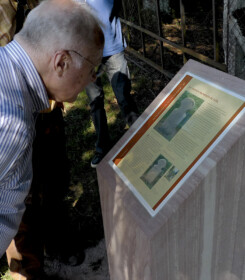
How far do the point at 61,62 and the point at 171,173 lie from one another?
2.04 ft

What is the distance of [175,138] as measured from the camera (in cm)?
149

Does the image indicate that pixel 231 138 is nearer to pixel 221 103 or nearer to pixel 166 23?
pixel 221 103

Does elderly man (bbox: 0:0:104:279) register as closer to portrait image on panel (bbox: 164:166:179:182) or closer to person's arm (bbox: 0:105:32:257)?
person's arm (bbox: 0:105:32:257)

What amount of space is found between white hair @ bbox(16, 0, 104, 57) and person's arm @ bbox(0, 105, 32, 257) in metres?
0.28

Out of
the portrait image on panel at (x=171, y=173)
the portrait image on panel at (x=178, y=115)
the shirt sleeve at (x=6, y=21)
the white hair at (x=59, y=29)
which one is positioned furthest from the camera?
the shirt sleeve at (x=6, y=21)

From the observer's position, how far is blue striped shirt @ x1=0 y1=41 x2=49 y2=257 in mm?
1170

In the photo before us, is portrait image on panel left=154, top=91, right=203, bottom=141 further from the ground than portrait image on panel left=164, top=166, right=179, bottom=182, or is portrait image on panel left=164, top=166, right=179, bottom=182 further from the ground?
portrait image on panel left=154, top=91, right=203, bottom=141

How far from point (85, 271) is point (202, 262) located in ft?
4.06

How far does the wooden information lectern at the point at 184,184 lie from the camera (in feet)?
4.35

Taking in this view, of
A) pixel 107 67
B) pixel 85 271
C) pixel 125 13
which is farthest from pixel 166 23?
pixel 85 271

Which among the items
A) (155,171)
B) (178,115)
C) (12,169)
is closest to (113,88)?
(178,115)

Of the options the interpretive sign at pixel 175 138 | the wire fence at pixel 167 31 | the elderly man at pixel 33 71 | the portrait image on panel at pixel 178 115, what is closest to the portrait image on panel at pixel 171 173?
the interpretive sign at pixel 175 138

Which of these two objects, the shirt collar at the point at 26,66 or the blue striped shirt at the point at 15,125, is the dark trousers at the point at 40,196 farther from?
the shirt collar at the point at 26,66

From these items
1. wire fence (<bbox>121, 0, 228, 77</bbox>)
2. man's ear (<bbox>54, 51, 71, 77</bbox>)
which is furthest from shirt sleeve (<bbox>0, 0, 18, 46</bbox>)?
wire fence (<bbox>121, 0, 228, 77</bbox>)
